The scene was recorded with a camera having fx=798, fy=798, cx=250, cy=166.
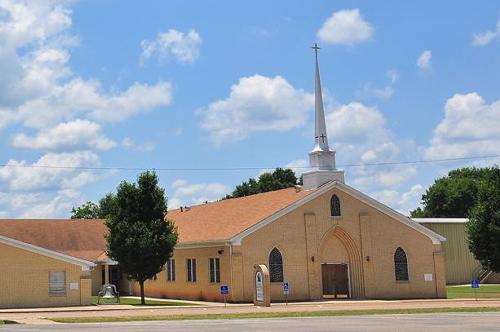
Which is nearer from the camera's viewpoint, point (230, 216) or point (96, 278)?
point (230, 216)

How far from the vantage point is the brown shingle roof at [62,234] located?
56.4 meters

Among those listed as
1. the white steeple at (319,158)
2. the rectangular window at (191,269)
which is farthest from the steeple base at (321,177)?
the rectangular window at (191,269)

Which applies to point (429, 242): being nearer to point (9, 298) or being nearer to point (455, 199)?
point (9, 298)

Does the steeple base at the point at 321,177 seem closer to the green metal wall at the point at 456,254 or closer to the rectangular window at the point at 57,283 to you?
the rectangular window at the point at 57,283

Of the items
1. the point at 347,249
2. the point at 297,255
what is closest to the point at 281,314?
the point at 297,255

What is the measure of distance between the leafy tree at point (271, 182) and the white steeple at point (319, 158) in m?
33.4

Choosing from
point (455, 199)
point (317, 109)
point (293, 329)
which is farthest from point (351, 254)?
point (455, 199)

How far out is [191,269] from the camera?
4875 centimetres

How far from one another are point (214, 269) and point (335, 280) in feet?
23.2

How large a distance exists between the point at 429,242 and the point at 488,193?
474cm

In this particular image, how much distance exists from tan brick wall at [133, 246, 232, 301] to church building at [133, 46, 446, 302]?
60 mm

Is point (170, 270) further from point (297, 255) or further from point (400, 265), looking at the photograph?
point (400, 265)

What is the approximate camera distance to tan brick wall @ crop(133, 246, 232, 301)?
144 ft

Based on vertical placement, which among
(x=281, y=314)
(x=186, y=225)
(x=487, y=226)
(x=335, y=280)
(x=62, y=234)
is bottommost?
(x=281, y=314)
